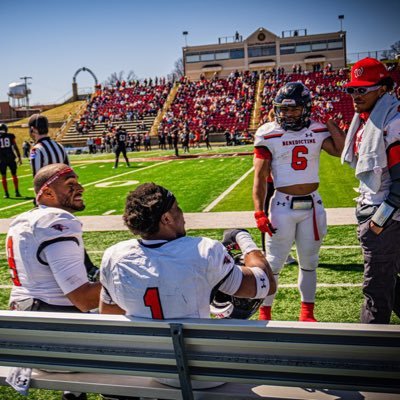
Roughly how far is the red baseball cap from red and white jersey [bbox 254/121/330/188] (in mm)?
870

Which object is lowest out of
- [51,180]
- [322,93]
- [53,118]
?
[51,180]

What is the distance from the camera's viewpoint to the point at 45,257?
2.63 metres

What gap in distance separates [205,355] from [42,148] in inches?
215

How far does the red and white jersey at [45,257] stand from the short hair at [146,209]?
52cm

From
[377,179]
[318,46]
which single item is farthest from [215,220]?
[318,46]

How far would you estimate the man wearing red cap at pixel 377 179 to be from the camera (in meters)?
2.99

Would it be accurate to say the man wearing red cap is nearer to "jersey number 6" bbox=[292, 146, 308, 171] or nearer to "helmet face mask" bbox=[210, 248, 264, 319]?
"jersey number 6" bbox=[292, 146, 308, 171]

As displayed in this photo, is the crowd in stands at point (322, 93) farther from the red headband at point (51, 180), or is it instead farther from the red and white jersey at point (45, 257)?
the red and white jersey at point (45, 257)

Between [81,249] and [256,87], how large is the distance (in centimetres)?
4731

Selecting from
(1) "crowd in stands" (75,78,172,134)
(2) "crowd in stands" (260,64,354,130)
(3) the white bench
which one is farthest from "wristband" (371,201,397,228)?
(1) "crowd in stands" (75,78,172,134)

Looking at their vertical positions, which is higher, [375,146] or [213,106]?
[213,106]

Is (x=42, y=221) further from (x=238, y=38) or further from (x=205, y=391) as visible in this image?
(x=238, y=38)

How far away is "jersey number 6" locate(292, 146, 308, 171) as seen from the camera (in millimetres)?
4016

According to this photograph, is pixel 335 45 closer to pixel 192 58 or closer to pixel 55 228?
pixel 192 58
